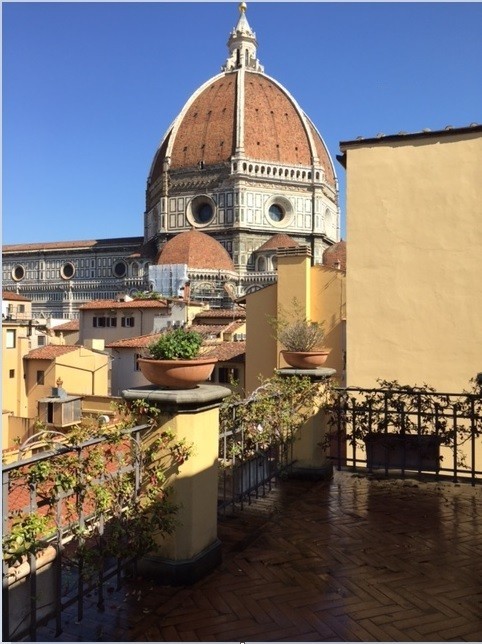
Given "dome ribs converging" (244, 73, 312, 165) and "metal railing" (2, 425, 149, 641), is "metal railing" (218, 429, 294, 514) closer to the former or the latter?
"metal railing" (2, 425, 149, 641)

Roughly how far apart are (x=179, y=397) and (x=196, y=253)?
53.0 m

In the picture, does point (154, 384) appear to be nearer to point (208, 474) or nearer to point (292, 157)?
point (208, 474)

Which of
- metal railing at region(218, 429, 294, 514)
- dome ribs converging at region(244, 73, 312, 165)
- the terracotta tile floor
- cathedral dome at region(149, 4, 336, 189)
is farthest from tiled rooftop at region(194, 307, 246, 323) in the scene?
dome ribs converging at region(244, 73, 312, 165)

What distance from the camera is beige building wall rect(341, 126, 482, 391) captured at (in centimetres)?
806

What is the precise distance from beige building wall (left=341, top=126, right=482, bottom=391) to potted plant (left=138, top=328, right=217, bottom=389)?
5347mm

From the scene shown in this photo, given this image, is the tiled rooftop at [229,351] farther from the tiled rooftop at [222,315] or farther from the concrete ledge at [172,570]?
the concrete ledge at [172,570]

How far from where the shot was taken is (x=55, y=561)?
2795 mm

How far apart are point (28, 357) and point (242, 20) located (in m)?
74.4

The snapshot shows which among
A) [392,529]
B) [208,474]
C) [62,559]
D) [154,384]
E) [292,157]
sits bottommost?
[392,529]

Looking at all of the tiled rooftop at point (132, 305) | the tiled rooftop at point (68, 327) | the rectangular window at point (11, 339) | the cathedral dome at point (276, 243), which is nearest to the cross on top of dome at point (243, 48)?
the cathedral dome at point (276, 243)

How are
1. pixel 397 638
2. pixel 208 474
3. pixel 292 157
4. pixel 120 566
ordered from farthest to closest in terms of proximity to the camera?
pixel 292 157 → pixel 208 474 → pixel 120 566 → pixel 397 638

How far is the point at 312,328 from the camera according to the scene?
6410 mm

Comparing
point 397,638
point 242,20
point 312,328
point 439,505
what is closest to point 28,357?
point 312,328

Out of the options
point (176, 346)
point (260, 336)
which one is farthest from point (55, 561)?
point (260, 336)
